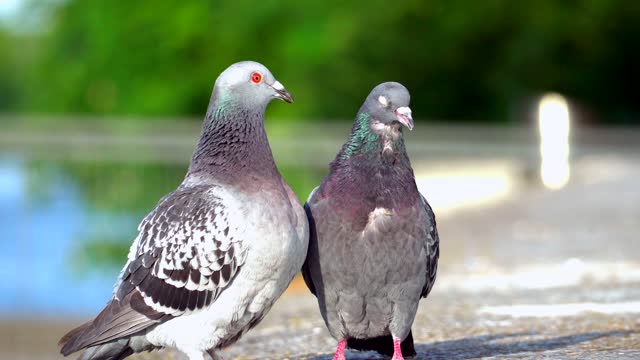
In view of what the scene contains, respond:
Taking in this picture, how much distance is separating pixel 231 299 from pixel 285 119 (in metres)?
36.4

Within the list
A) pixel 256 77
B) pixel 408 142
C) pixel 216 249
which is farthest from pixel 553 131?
pixel 216 249

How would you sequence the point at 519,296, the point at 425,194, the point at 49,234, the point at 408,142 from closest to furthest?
the point at 519,296 < the point at 425,194 < the point at 408,142 < the point at 49,234

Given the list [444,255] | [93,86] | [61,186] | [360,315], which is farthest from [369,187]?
[93,86]

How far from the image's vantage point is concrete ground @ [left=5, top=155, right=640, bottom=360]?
22.4ft

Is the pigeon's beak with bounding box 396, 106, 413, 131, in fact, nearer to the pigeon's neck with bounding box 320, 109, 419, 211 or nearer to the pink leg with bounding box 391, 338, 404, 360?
the pigeon's neck with bounding box 320, 109, 419, 211

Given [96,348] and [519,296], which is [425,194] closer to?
[519,296]

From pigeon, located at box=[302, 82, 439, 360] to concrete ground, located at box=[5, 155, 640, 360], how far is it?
88 centimetres

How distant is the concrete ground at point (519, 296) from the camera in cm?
682

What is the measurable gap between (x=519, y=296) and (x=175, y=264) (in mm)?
4511

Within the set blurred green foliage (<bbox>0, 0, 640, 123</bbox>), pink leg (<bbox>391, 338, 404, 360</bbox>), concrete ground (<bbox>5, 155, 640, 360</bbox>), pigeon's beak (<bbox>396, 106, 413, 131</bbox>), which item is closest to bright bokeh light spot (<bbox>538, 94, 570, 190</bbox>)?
concrete ground (<bbox>5, 155, 640, 360</bbox>)

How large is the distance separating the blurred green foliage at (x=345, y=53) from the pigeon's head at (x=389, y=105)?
2767 cm

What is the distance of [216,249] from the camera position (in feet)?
16.8

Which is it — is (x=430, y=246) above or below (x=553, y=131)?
below

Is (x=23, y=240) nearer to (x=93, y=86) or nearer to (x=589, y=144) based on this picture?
(x=93, y=86)
